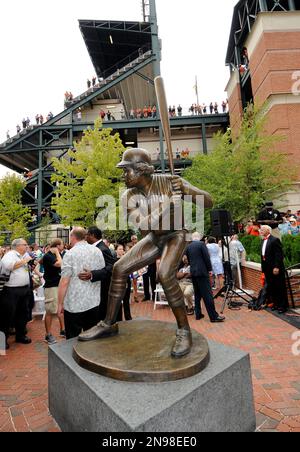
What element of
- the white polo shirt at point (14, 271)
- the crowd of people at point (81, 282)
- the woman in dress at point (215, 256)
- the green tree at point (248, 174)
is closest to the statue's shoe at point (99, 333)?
the crowd of people at point (81, 282)

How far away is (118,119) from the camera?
100 feet

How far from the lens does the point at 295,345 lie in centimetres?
472

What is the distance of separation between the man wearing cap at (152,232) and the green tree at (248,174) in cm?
1311

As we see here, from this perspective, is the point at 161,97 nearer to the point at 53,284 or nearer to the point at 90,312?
the point at 90,312

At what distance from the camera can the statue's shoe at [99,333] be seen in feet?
9.73

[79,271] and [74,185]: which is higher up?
[74,185]

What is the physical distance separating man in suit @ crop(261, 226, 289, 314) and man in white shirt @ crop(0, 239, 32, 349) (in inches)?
222

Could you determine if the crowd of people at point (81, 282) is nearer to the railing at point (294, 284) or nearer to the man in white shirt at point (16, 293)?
the man in white shirt at point (16, 293)

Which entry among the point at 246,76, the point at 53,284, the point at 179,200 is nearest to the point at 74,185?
the point at 53,284

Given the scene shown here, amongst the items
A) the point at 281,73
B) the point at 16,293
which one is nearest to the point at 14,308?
the point at 16,293

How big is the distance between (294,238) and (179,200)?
6.98 metres

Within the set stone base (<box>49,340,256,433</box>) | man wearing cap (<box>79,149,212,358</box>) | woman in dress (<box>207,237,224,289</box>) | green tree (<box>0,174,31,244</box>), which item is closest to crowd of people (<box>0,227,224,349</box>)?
man wearing cap (<box>79,149,212,358</box>)

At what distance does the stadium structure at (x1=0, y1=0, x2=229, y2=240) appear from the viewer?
89.0 feet
